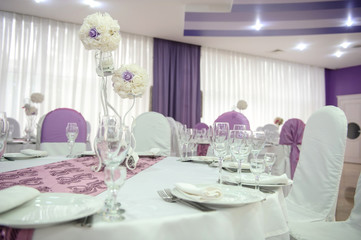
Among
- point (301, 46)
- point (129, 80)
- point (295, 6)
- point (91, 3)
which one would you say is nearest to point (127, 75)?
point (129, 80)

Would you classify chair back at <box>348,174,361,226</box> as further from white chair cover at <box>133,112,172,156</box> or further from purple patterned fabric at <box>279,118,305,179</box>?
purple patterned fabric at <box>279,118,305,179</box>

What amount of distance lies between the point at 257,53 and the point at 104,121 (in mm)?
7791

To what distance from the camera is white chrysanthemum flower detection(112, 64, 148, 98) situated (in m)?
1.23

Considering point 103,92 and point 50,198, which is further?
point 103,92

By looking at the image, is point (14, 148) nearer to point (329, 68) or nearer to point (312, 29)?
point (312, 29)

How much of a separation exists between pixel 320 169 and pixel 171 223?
114 centimetres

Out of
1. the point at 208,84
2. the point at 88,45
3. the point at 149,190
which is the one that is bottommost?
the point at 149,190

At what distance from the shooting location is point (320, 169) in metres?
1.43

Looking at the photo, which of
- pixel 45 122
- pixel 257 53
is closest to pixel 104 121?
pixel 45 122

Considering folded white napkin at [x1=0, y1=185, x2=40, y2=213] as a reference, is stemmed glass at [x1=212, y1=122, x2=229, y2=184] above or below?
above

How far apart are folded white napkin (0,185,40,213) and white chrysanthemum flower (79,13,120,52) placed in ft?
2.34

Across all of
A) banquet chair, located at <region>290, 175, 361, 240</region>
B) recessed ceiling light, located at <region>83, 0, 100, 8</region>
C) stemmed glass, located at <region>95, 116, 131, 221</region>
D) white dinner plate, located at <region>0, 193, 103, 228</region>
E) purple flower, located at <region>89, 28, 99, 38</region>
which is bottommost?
banquet chair, located at <region>290, 175, 361, 240</region>

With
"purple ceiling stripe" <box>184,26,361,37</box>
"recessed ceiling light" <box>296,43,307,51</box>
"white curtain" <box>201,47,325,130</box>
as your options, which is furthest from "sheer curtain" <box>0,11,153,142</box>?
"recessed ceiling light" <box>296,43,307,51</box>

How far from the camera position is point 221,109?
7785mm
